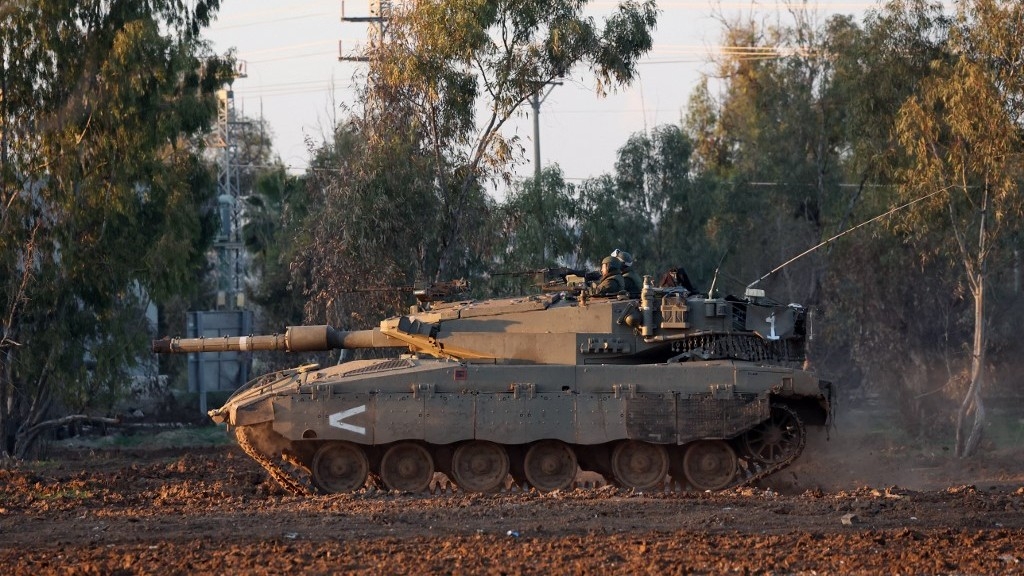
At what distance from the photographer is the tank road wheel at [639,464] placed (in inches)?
709

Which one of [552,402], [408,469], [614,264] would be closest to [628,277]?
[614,264]

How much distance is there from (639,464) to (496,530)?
4.77m

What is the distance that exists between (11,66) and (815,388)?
16200mm

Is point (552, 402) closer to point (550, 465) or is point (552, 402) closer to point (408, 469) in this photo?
point (550, 465)

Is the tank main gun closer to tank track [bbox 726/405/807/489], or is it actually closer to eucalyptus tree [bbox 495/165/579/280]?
tank track [bbox 726/405/807/489]

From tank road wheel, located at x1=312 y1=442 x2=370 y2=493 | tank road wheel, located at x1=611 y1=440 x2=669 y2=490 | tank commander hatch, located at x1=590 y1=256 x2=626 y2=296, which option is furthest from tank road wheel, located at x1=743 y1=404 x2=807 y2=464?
tank road wheel, located at x1=312 y1=442 x2=370 y2=493

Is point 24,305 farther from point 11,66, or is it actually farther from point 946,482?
point 946,482

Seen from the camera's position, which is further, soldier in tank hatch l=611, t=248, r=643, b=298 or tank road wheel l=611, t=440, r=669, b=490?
soldier in tank hatch l=611, t=248, r=643, b=298

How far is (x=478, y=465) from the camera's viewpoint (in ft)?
58.6

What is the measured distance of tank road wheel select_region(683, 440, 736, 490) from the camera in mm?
18000

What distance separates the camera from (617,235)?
3647 centimetres

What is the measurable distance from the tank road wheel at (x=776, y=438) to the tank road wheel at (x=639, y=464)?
1163 millimetres

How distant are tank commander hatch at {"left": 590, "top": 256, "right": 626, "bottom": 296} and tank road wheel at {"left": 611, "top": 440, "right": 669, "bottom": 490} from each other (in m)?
2.10

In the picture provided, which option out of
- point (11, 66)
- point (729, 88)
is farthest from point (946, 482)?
point (729, 88)
